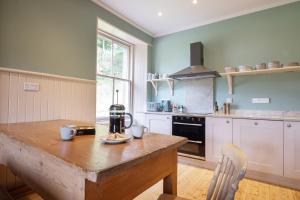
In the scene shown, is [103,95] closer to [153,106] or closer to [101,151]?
[153,106]

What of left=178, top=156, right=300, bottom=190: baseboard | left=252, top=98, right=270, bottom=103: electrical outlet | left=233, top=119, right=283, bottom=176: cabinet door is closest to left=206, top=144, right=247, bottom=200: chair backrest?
left=233, top=119, right=283, bottom=176: cabinet door

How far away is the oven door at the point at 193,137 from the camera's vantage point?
118 inches

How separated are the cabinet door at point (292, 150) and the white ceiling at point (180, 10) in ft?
6.72

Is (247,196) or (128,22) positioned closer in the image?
(247,196)

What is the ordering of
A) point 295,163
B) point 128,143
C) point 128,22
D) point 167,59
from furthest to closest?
point 167,59 → point 128,22 → point 295,163 → point 128,143

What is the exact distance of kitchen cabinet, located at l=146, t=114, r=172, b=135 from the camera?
133 inches

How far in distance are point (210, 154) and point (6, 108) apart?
9.50 ft

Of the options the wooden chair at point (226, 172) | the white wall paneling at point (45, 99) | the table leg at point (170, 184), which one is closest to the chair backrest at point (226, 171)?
the wooden chair at point (226, 172)

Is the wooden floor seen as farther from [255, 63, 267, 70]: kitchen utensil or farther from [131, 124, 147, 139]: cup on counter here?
[255, 63, 267, 70]: kitchen utensil

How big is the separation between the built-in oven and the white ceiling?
1.92 m

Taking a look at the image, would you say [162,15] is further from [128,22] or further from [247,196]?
[247,196]

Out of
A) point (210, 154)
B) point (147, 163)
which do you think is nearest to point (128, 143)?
point (147, 163)

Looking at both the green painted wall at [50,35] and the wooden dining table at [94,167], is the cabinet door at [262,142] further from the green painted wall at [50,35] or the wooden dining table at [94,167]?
the green painted wall at [50,35]

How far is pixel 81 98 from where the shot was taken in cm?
271
